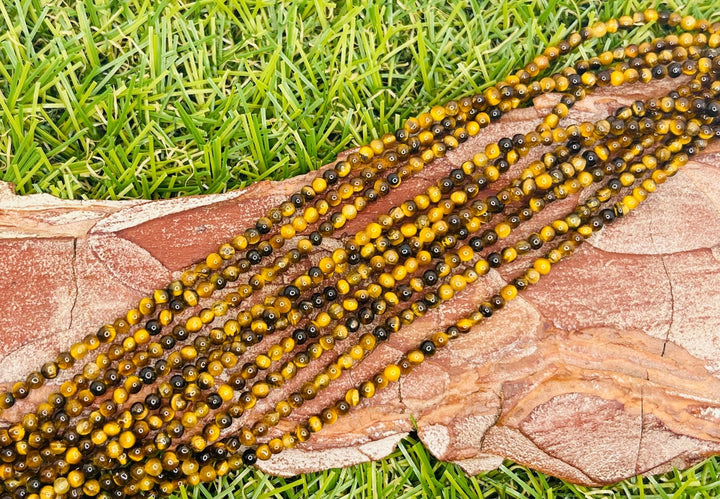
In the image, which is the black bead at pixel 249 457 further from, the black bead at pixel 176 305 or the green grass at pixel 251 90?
the black bead at pixel 176 305

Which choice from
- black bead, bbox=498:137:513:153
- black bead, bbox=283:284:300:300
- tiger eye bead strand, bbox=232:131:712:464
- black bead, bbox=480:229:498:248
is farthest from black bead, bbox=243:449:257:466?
black bead, bbox=498:137:513:153

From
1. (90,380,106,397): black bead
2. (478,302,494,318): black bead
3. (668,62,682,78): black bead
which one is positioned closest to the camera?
(90,380,106,397): black bead

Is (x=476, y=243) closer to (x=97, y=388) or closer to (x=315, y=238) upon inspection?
(x=315, y=238)

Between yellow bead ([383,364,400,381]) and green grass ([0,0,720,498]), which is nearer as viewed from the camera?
yellow bead ([383,364,400,381])

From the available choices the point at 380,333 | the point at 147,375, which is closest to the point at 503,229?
the point at 380,333

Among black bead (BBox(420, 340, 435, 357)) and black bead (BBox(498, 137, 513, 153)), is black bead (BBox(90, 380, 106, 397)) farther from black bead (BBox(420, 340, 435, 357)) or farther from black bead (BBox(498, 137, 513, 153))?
black bead (BBox(498, 137, 513, 153))
